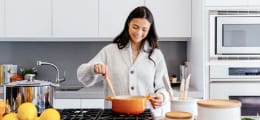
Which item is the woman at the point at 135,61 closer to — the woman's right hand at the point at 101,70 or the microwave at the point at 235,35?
the woman's right hand at the point at 101,70

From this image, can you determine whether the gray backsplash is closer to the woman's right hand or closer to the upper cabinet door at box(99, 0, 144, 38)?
the upper cabinet door at box(99, 0, 144, 38)

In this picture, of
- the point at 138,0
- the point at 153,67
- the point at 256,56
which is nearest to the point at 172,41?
the point at 138,0

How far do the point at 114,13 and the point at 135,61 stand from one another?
1220 mm

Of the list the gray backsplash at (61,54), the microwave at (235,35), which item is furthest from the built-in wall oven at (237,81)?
the gray backsplash at (61,54)

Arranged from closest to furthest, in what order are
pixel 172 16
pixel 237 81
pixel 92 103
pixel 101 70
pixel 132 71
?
1. pixel 101 70
2. pixel 132 71
3. pixel 237 81
4. pixel 92 103
5. pixel 172 16

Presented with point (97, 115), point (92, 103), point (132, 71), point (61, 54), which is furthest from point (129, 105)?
point (61, 54)

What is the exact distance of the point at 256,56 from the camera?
2.72 meters

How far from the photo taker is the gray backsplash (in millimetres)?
3496

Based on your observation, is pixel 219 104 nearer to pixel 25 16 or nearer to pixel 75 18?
pixel 75 18

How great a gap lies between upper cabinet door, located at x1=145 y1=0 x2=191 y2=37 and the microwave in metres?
0.42

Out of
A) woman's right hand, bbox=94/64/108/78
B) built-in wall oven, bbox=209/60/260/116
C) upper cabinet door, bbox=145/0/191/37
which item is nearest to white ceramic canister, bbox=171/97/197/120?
woman's right hand, bbox=94/64/108/78

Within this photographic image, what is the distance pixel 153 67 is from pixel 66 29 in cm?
136

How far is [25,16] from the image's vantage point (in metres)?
3.13

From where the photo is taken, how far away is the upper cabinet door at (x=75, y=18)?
3.13 meters
